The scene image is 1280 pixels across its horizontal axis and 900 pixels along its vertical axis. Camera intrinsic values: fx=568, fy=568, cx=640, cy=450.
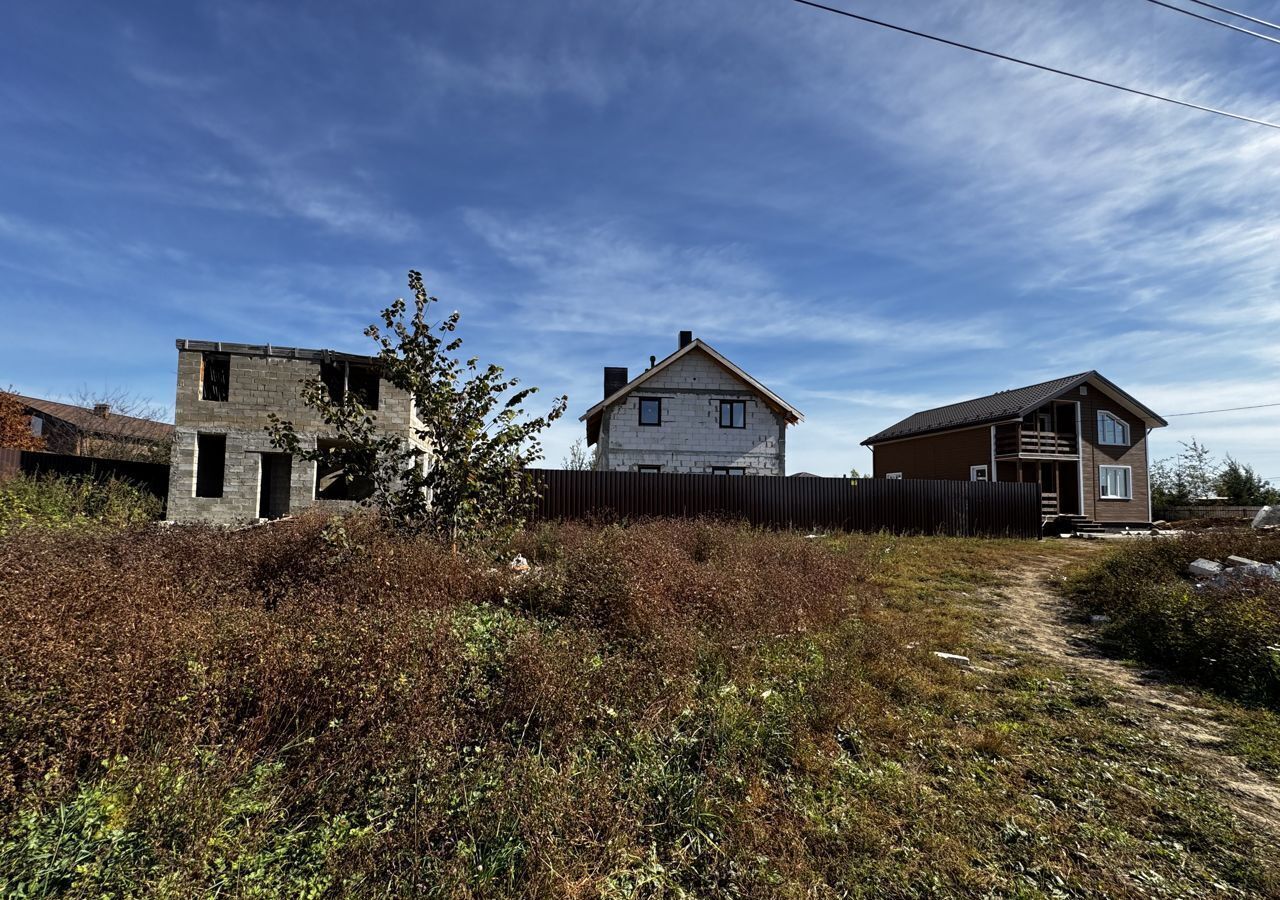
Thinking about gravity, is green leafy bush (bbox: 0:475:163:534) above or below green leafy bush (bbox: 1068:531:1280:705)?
above

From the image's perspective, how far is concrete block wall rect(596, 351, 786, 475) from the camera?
22.0 metres

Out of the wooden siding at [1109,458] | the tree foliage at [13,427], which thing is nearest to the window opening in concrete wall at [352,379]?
the tree foliage at [13,427]

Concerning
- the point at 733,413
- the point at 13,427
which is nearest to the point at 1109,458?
the point at 733,413

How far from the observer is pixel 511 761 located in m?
3.13

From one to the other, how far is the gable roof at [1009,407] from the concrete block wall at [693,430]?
31.9 feet

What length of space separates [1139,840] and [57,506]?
1605cm

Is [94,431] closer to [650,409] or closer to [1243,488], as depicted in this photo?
[650,409]

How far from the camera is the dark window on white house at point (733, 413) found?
2236 centimetres

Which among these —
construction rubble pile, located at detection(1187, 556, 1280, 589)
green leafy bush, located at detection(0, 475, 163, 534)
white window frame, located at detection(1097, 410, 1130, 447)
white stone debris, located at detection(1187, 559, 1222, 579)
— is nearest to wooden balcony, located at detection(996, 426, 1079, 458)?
white window frame, located at detection(1097, 410, 1130, 447)

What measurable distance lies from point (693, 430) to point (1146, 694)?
17513 mm

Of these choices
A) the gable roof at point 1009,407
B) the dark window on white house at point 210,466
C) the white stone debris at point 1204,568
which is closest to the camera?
the white stone debris at point 1204,568

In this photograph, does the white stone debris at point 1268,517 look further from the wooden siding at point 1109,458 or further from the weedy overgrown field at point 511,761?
the weedy overgrown field at point 511,761

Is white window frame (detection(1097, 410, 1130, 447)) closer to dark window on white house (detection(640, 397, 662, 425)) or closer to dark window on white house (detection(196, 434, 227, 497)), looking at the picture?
dark window on white house (detection(640, 397, 662, 425))

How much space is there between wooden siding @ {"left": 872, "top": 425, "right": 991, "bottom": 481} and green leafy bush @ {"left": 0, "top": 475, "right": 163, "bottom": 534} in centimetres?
2704
